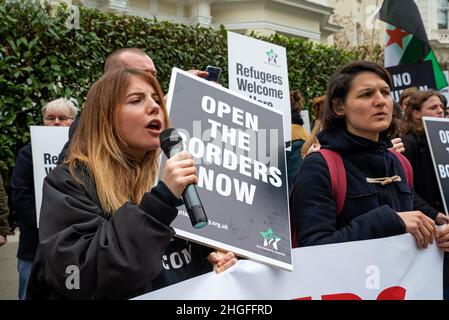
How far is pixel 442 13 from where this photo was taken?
111ft

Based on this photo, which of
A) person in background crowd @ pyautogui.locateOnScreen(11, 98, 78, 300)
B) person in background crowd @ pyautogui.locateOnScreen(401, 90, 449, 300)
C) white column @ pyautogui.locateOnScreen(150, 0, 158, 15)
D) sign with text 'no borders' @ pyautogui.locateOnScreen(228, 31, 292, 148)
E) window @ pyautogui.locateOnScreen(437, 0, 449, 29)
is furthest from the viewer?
window @ pyautogui.locateOnScreen(437, 0, 449, 29)

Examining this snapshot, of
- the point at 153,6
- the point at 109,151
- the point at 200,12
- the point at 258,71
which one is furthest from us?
the point at 200,12

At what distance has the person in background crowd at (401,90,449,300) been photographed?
3591 millimetres

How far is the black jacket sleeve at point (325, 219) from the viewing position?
2.51 m

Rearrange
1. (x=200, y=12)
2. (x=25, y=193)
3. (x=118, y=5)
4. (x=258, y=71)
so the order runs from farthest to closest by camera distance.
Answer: (x=200, y=12) < (x=118, y=5) < (x=258, y=71) < (x=25, y=193)

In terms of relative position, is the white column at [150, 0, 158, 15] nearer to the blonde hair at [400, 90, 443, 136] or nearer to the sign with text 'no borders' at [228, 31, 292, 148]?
the sign with text 'no borders' at [228, 31, 292, 148]

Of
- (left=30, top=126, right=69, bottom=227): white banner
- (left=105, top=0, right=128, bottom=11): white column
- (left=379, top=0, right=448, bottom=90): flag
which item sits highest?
(left=105, top=0, right=128, bottom=11): white column

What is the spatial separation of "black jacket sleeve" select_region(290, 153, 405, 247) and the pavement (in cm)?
394

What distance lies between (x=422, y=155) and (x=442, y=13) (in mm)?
32774

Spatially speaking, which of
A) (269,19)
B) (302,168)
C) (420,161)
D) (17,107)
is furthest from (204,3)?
(302,168)

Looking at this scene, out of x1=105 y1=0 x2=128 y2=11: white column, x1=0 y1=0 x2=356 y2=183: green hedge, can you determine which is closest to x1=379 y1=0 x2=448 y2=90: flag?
x1=0 y1=0 x2=356 y2=183: green hedge

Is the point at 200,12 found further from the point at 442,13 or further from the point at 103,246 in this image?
the point at 442,13

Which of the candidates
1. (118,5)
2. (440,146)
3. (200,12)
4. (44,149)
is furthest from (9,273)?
(200,12)

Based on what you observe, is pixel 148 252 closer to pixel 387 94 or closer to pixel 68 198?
pixel 68 198
